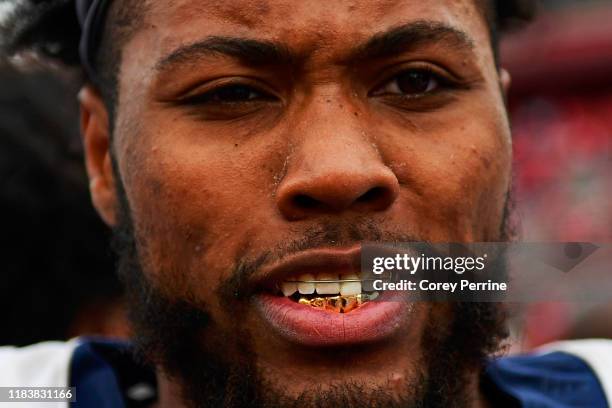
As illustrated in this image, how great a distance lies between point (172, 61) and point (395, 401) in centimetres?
92

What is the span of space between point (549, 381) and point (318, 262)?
1108mm

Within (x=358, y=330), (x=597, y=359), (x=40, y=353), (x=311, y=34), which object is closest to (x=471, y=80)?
(x=311, y=34)

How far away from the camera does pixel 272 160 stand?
1.80m

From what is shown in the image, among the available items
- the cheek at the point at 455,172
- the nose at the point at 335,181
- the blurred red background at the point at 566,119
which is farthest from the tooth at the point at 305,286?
the blurred red background at the point at 566,119

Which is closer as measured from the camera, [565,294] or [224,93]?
[565,294]

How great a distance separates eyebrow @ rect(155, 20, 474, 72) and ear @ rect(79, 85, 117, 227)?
1.72ft

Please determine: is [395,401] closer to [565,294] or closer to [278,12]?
[565,294]

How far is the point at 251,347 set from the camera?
1.79 metres

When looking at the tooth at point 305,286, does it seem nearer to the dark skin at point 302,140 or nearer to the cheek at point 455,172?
the dark skin at point 302,140

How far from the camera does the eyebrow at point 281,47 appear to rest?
1870 millimetres

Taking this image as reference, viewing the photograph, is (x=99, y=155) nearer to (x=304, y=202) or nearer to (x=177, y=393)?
(x=177, y=393)

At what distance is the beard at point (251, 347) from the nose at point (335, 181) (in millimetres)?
48

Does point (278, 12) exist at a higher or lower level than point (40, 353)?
higher

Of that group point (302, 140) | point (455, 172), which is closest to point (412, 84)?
point (455, 172)
